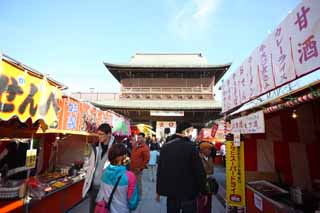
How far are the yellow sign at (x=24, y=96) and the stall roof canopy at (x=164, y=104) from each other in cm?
1248

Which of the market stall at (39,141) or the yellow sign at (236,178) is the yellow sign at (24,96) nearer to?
the market stall at (39,141)

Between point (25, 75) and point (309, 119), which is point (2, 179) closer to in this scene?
point (25, 75)

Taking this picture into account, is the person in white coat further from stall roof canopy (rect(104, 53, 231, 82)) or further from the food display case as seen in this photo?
stall roof canopy (rect(104, 53, 231, 82))

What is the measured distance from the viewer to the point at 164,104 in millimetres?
16156

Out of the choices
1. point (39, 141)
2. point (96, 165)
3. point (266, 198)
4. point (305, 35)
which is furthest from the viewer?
point (39, 141)

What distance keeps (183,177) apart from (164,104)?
1370cm

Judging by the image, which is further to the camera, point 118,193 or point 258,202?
point 258,202

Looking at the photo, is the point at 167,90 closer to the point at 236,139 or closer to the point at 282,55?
the point at 236,139

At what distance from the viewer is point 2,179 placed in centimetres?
383

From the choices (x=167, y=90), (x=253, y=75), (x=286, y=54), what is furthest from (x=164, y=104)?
(x=286, y=54)

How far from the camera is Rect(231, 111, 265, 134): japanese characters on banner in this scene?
303cm

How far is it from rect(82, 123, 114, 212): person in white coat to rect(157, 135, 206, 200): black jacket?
1015 millimetres

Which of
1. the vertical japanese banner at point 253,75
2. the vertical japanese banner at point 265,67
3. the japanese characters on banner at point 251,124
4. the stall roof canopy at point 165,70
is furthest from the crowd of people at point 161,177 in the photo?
the stall roof canopy at point 165,70

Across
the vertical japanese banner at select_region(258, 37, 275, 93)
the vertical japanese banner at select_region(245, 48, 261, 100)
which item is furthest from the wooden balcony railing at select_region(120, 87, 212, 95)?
the vertical japanese banner at select_region(258, 37, 275, 93)
